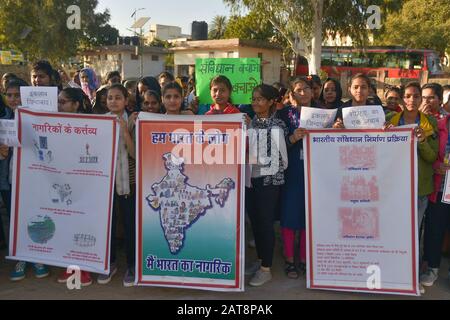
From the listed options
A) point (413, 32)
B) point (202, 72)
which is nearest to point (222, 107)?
point (202, 72)

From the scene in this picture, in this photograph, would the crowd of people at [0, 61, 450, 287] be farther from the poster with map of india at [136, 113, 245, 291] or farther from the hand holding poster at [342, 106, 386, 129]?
the poster with map of india at [136, 113, 245, 291]

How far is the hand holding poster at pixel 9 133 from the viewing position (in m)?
3.55

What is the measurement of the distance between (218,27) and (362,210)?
179ft

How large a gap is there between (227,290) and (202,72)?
204 centimetres

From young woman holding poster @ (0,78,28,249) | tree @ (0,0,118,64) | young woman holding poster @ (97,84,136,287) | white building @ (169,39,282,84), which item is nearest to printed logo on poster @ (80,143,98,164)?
young woman holding poster @ (97,84,136,287)

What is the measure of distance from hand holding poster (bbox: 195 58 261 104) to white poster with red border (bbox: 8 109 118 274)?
1095 mm

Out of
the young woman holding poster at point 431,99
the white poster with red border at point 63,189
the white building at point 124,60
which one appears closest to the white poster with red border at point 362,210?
the young woman holding poster at point 431,99

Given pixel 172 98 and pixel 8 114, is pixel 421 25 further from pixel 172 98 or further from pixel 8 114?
pixel 8 114

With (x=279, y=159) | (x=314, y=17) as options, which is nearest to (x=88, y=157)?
(x=279, y=159)

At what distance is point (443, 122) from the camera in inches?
136

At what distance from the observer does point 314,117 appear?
3.38 metres

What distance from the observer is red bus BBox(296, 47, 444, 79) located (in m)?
23.8
